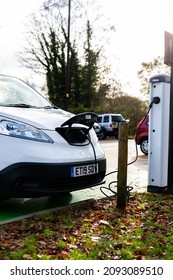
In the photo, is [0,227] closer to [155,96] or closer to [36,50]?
[155,96]

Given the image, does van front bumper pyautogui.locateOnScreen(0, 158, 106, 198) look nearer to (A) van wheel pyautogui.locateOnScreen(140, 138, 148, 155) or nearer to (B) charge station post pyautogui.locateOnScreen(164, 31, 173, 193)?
(B) charge station post pyautogui.locateOnScreen(164, 31, 173, 193)

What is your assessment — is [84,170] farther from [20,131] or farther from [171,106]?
[171,106]

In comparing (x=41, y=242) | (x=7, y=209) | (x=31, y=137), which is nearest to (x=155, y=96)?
(x=31, y=137)

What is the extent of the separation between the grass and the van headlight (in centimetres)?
85

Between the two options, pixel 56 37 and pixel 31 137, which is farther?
pixel 56 37

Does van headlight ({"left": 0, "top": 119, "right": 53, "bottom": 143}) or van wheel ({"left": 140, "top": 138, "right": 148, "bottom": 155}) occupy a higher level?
van headlight ({"left": 0, "top": 119, "right": 53, "bottom": 143})

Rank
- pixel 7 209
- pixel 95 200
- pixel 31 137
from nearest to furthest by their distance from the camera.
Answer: pixel 31 137 < pixel 7 209 < pixel 95 200

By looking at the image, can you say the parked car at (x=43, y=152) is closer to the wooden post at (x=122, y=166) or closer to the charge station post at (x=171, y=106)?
the wooden post at (x=122, y=166)

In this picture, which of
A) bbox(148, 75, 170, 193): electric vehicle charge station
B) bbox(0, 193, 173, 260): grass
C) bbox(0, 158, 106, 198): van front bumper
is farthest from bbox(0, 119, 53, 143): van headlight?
bbox(148, 75, 170, 193): electric vehicle charge station

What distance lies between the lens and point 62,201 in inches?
187

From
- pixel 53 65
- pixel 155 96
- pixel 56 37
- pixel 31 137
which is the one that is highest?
pixel 56 37

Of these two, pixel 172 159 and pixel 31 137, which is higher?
pixel 31 137

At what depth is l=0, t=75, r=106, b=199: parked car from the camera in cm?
374

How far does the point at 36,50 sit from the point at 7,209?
28.5m
